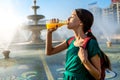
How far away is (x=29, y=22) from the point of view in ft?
129

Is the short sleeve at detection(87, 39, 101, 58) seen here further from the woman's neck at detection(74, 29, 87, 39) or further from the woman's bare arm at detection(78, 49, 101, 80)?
the woman's neck at detection(74, 29, 87, 39)

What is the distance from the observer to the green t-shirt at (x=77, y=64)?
2740 mm

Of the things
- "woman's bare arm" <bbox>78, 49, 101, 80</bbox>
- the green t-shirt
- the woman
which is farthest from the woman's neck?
"woman's bare arm" <bbox>78, 49, 101, 80</bbox>

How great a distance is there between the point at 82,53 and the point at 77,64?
195 mm

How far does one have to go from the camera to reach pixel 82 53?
8.79 ft

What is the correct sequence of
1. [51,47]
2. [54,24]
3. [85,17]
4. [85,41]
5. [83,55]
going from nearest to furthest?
1. [83,55]
2. [85,41]
3. [85,17]
4. [54,24]
5. [51,47]

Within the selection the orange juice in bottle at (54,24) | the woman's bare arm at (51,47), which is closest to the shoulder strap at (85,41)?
the orange juice in bottle at (54,24)

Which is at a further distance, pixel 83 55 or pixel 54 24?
pixel 54 24

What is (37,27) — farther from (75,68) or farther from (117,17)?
(117,17)

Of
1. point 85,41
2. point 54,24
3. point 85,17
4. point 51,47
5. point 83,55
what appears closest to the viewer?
point 83,55

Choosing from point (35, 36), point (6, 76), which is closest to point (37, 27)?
point (35, 36)

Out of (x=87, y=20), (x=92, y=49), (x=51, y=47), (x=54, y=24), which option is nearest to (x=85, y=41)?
(x=92, y=49)

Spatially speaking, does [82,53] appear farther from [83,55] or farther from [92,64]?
[92,64]

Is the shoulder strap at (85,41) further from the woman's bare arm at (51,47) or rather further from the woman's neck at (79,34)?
the woman's bare arm at (51,47)
